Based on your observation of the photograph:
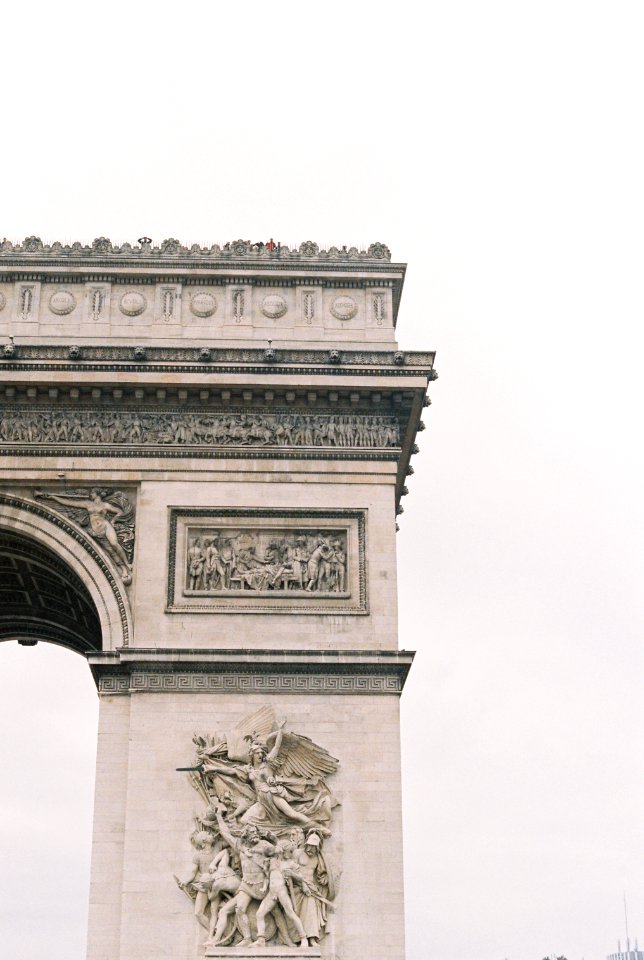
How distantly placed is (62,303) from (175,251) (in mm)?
2139

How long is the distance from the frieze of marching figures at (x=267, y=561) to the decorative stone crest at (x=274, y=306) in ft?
13.0

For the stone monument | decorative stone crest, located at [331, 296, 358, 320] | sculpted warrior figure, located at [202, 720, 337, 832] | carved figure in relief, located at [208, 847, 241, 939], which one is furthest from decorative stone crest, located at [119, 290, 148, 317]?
carved figure in relief, located at [208, 847, 241, 939]

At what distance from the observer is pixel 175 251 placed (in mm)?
29156

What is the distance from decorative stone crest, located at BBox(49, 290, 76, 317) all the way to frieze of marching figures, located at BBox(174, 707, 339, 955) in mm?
7885

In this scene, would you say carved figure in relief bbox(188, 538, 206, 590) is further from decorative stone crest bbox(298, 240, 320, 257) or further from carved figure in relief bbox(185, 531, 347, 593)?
decorative stone crest bbox(298, 240, 320, 257)

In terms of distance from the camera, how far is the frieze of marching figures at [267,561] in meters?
27.0

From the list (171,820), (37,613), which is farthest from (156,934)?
(37,613)

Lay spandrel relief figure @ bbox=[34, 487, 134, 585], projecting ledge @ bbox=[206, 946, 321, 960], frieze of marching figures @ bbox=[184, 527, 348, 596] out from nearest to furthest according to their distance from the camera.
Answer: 1. projecting ledge @ bbox=[206, 946, 321, 960]
2. frieze of marching figures @ bbox=[184, 527, 348, 596]
3. spandrel relief figure @ bbox=[34, 487, 134, 585]

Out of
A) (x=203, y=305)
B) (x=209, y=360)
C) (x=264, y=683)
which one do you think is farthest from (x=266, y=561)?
(x=203, y=305)

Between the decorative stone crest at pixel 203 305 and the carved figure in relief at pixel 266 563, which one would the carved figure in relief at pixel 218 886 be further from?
the decorative stone crest at pixel 203 305

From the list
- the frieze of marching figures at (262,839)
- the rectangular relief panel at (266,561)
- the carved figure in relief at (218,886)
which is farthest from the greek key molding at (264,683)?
the carved figure in relief at (218,886)

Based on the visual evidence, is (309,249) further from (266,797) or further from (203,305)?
(266,797)

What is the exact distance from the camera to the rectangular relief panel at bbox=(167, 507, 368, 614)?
2681 centimetres

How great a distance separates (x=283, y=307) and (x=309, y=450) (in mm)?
2825
